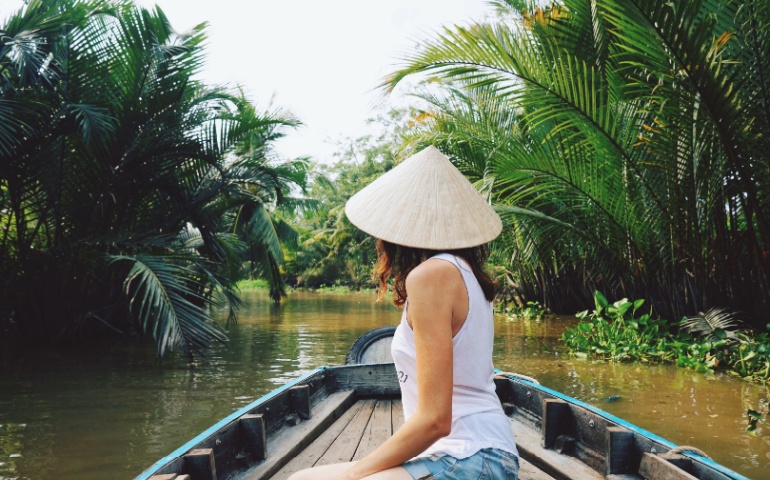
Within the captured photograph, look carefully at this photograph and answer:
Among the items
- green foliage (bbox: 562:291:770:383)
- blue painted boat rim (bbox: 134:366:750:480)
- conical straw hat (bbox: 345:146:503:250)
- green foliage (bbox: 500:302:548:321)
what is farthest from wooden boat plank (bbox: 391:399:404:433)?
green foliage (bbox: 500:302:548:321)

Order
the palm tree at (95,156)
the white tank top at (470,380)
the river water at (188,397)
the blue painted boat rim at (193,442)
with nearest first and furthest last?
the white tank top at (470,380), the blue painted boat rim at (193,442), the river water at (188,397), the palm tree at (95,156)

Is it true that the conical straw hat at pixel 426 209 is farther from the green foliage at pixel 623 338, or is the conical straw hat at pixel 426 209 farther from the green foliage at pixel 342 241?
the green foliage at pixel 342 241

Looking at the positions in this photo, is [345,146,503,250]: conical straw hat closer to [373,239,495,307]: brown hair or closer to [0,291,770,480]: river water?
[373,239,495,307]: brown hair

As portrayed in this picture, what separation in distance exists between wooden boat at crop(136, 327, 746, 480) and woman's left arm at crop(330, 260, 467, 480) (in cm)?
102

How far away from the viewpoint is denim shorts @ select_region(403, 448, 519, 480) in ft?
4.79

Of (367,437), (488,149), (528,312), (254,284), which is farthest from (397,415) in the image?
(254,284)

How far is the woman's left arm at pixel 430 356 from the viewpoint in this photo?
4.49ft

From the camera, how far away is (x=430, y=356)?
1365mm

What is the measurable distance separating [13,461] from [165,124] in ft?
21.6

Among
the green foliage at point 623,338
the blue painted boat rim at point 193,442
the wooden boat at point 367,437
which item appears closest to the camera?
the blue painted boat rim at point 193,442

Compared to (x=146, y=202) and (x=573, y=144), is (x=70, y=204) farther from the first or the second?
(x=573, y=144)

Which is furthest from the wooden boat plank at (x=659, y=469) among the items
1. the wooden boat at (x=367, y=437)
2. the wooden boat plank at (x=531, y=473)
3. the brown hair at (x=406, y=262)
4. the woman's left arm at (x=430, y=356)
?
the woman's left arm at (x=430, y=356)

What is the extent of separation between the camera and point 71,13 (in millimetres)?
9062

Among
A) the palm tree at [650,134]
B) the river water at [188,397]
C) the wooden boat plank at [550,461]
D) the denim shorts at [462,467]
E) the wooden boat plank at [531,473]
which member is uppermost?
the palm tree at [650,134]
